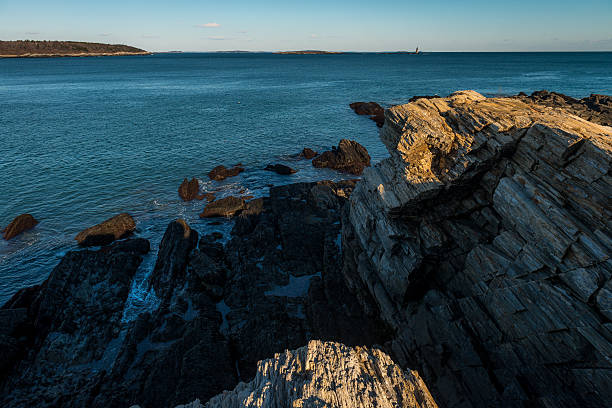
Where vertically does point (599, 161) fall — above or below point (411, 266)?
above

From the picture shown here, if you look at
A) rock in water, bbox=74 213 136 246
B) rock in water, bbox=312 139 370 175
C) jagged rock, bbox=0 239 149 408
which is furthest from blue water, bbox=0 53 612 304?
jagged rock, bbox=0 239 149 408

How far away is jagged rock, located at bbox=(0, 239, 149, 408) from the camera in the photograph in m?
15.3

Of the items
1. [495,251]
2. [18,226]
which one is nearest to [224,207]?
[18,226]

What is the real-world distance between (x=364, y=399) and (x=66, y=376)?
57.1 ft

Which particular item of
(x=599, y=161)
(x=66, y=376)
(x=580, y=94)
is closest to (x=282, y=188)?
(x=66, y=376)

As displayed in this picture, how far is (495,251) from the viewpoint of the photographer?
13.3m

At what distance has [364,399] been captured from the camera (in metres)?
7.04

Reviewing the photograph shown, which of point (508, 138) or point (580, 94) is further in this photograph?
point (580, 94)

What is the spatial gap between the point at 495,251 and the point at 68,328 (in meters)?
24.0

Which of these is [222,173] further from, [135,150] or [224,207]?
[135,150]

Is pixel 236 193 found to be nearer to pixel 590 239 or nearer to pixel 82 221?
pixel 82 221

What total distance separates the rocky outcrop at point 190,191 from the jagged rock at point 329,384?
29455 millimetres

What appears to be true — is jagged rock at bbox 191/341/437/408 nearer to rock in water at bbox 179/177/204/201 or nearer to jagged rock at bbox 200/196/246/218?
jagged rock at bbox 200/196/246/218

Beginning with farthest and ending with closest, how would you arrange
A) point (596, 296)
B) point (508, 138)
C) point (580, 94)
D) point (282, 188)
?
1. point (580, 94)
2. point (282, 188)
3. point (508, 138)
4. point (596, 296)
